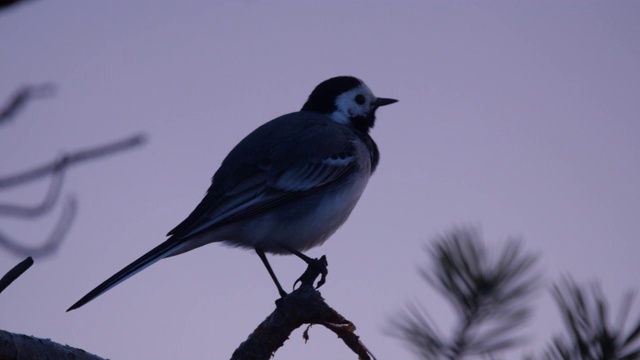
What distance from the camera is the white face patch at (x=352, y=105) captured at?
7.97 metres

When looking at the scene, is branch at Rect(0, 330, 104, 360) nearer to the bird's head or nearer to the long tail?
the long tail

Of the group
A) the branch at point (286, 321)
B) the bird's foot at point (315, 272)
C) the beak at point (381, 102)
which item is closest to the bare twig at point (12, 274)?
the branch at point (286, 321)

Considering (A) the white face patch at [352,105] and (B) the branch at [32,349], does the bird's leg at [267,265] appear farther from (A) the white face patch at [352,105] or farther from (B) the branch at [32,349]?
(B) the branch at [32,349]

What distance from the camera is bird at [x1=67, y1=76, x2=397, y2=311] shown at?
5996 millimetres

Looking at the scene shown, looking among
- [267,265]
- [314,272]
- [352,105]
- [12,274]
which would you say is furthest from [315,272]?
[352,105]

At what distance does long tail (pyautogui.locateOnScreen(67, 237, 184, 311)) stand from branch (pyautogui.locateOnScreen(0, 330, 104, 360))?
3.13 ft

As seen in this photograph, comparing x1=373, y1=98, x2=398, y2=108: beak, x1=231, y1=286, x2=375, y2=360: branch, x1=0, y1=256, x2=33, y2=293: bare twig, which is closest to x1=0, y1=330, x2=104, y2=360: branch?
x1=0, y1=256, x2=33, y2=293: bare twig

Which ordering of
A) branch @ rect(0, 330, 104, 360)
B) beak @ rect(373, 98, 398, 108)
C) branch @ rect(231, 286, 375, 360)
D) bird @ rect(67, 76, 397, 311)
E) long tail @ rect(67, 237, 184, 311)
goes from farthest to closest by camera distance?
beak @ rect(373, 98, 398, 108) < bird @ rect(67, 76, 397, 311) < long tail @ rect(67, 237, 184, 311) < branch @ rect(231, 286, 375, 360) < branch @ rect(0, 330, 104, 360)

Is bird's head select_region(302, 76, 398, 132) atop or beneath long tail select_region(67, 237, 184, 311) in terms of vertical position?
atop

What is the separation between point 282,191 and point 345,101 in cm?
193

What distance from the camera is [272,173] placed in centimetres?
651

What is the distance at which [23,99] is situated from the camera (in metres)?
3.21

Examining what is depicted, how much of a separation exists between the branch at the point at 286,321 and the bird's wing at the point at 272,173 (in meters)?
1.53

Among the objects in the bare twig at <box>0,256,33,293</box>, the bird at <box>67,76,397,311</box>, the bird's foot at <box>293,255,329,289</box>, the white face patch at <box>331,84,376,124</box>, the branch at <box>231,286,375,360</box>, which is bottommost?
the branch at <box>231,286,375,360</box>
